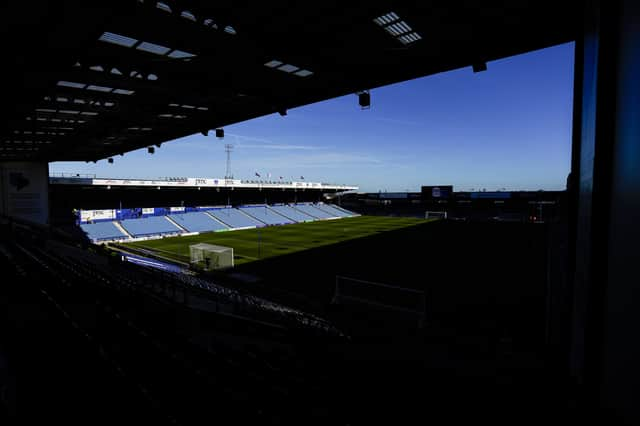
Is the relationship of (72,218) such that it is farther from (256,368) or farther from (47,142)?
(256,368)

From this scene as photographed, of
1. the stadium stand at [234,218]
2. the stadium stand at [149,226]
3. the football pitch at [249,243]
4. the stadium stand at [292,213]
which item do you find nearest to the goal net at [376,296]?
the football pitch at [249,243]

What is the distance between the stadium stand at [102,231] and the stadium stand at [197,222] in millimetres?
8202

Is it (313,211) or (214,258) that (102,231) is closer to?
(214,258)

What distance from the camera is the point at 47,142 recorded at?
15.0 m

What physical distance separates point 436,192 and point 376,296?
53.8 m

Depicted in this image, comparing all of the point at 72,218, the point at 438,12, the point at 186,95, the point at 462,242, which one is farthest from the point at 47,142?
the point at 462,242

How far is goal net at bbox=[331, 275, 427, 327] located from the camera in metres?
14.0

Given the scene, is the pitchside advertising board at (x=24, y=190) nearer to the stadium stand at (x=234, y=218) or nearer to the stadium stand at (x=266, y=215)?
the stadium stand at (x=234, y=218)

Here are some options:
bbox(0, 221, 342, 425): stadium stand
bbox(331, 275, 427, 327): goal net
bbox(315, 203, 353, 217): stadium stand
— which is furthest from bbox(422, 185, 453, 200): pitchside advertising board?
bbox(0, 221, 342, 425): stadium stand

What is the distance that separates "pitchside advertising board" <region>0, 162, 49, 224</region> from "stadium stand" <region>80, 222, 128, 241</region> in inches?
532

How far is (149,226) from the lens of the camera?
42469mm

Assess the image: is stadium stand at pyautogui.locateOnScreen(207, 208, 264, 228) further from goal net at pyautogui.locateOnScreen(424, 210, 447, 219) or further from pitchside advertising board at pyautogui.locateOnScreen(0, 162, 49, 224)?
goal net at pyautogui.locateOnScreen(424, 210, 447, 219)

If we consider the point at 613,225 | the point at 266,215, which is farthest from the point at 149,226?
the point at 613,225

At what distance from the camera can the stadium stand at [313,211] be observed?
65750 millimetres
